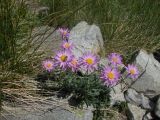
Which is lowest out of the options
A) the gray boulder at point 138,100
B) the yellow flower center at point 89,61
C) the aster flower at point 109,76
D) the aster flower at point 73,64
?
the gray boulder at point 138,100

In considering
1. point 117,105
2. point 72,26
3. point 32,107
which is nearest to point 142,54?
point 117,105

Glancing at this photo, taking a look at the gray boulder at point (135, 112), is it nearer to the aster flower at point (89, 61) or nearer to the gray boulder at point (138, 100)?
the gray boulder at point (138, 100)

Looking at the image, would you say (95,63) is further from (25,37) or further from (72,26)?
(72,26)

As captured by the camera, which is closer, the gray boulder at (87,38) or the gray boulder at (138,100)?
the gray boulder at (138,100)

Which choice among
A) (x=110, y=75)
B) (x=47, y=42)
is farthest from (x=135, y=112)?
(x=47, y=42)

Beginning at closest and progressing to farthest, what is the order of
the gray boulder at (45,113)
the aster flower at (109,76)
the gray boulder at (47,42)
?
the aster flower at (109,76) < the gray boulder at (45,113) < the gray boulder at (47,42)

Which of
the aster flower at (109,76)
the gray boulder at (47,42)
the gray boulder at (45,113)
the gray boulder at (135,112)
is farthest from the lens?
the gray boulder at (47,42)

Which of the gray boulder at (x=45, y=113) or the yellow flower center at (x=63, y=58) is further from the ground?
the yellow flower center at (x=63, y=58)

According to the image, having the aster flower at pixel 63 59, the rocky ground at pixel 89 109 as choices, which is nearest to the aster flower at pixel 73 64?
the aster flower at pixel 63 59
